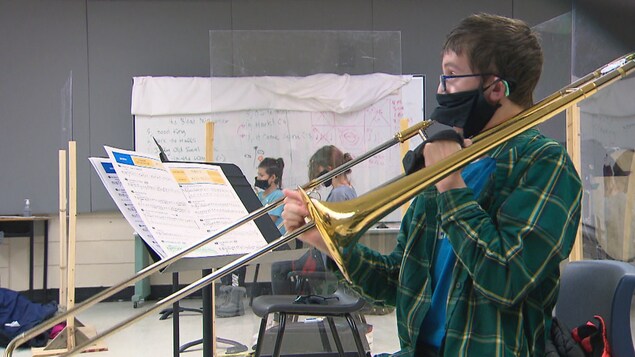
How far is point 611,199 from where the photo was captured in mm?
3596

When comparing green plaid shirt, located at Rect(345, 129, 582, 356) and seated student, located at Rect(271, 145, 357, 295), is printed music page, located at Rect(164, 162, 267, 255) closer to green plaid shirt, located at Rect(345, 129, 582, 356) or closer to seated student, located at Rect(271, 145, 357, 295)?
green plaid shirt, located at Rect(345, 129, 582, 356)

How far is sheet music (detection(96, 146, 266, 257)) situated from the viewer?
5.14 ft

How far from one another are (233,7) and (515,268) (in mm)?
5200

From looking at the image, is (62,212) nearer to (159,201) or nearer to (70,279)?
(70,279)

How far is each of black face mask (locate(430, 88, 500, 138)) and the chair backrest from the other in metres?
0.56

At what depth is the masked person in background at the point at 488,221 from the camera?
1050mm

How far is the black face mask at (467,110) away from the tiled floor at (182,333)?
2.87 m

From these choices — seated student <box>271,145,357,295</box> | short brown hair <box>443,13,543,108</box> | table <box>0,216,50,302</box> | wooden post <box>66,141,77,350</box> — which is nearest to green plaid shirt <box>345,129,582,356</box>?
short brown hair <box>443,13,543,108</box>

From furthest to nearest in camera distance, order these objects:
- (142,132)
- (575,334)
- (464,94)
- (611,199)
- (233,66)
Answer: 1. (142,132)
2. (233,66)
3. (611,199)
4. (575,334)
5. (464,94)

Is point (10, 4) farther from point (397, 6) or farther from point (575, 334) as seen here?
point (575, 334)

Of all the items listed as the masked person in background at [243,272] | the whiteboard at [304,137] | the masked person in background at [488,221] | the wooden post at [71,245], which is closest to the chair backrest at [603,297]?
the masked person in background at [488,221]

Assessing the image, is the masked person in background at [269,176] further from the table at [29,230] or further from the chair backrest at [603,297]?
the table at [29,230]

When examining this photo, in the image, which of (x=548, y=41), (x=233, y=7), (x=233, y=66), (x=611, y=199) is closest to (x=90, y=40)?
(x=233, y=7)

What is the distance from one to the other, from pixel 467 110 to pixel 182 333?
385 centimetres
